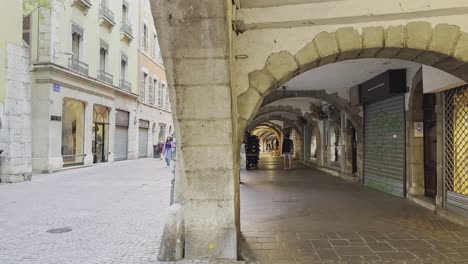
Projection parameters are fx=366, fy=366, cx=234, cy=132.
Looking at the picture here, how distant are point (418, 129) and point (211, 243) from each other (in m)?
5.77

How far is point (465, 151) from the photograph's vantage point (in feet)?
20.1

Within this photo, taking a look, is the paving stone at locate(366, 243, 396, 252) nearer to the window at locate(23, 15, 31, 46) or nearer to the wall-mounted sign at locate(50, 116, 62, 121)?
the wall-mounted sign at locate(50, 116, 62, 121)

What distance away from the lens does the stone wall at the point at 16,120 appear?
10766mm

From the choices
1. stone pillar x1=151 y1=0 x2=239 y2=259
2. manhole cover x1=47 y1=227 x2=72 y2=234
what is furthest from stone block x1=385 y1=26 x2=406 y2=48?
manhole cover x1=47 y1=227 x2=72 y2=234

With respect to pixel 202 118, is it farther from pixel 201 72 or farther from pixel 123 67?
pixel 123 67

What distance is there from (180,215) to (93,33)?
14.9 m

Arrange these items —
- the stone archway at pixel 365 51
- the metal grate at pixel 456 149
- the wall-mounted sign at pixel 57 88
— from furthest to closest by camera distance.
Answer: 1. the wall-mounted sign at pixel 57 88
2. the metal grate at pixel 456 149
3. the stone archway at pixel 365 51

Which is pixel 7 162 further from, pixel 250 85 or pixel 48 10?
pixel 250 85

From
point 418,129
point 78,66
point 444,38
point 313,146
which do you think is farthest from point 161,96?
point 444,38

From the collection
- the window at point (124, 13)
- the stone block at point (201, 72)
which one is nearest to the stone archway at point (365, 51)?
the stone block at point (201, 72)

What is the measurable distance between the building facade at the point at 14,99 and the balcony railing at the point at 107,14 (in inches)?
240

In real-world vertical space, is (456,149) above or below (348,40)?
below

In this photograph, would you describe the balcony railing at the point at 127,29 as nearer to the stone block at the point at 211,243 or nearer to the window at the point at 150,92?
the window at the point at 150,92

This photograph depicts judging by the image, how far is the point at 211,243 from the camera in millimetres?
4277
